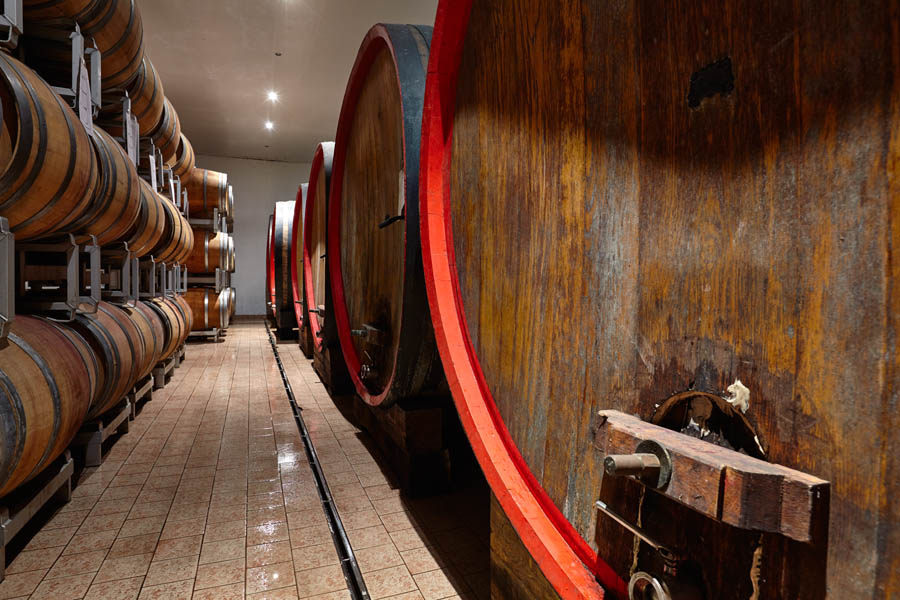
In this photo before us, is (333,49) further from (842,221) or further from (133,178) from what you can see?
(842,221)

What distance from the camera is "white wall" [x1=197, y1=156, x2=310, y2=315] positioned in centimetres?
1295

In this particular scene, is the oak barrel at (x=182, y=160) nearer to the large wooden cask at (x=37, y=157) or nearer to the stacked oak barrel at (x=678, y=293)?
the large wooden cask at (x=37, y=157)

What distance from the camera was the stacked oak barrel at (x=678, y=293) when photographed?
45 centimetres

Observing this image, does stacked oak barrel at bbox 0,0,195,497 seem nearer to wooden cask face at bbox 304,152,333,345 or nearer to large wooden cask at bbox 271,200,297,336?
wooden cask face at bbox 304,152,333,345

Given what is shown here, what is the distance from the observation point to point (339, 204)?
3195 millimetres

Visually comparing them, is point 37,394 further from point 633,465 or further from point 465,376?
point 633,465

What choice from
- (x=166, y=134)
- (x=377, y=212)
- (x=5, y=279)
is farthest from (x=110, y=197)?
(x=166, y=134)

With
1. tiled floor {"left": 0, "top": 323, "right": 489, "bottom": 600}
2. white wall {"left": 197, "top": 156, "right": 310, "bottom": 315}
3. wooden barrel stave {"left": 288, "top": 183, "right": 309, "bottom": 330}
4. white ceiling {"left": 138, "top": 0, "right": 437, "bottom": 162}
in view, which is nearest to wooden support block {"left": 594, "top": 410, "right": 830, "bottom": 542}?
tiled floor {"left": 0, "top": 323, "right": 489, "bottom": 600}

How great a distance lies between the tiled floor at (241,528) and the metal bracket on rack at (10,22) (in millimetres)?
1731

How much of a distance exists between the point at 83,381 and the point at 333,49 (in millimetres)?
6844

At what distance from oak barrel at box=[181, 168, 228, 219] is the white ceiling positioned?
1.97 metres

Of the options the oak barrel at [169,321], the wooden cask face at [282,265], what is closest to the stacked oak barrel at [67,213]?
the oak barrel at [169,321]

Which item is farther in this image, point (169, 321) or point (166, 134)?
point (166, 134)

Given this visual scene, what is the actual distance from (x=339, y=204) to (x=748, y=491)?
3.04 metres
